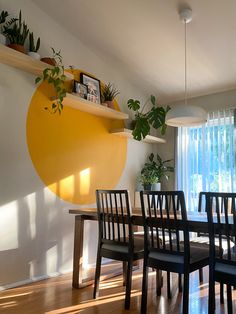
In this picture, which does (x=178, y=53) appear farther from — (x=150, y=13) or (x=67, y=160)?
(x=67, y=160)

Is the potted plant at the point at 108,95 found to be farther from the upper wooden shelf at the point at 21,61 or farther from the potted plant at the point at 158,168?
the potted plant at the point at 158,168

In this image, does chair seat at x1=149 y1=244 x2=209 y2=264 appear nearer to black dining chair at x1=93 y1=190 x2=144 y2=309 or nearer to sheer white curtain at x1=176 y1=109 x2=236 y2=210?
black dining chair at x1=93 y1=190 x2=144 y2=309

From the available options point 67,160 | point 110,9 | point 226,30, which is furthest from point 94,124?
point 226,30

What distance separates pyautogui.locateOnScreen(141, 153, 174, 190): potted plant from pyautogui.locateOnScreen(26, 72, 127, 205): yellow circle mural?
517mm

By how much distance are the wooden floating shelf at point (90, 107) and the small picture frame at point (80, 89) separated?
0.45 ft

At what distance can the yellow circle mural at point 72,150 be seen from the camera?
3.25m

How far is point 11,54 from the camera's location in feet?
8.86

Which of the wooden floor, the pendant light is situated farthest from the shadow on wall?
the pendant light

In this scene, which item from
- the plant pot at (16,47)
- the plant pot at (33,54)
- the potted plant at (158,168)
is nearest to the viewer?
the plant pot at (16,47)

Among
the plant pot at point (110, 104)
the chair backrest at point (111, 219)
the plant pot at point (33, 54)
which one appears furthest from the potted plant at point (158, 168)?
the plant pot at point (33, 54)

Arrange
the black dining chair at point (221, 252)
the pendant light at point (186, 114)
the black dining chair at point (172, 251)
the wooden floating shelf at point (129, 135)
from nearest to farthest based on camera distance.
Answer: the black dining chair at point (221, 252)
the black dining chair at point (172, 251)
the pendant light at point (186, 114)
the wooden floating shelf at point (129, 135)

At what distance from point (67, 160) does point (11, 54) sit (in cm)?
138

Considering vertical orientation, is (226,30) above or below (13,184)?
above

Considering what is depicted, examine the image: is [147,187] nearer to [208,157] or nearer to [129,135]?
[129,135]
